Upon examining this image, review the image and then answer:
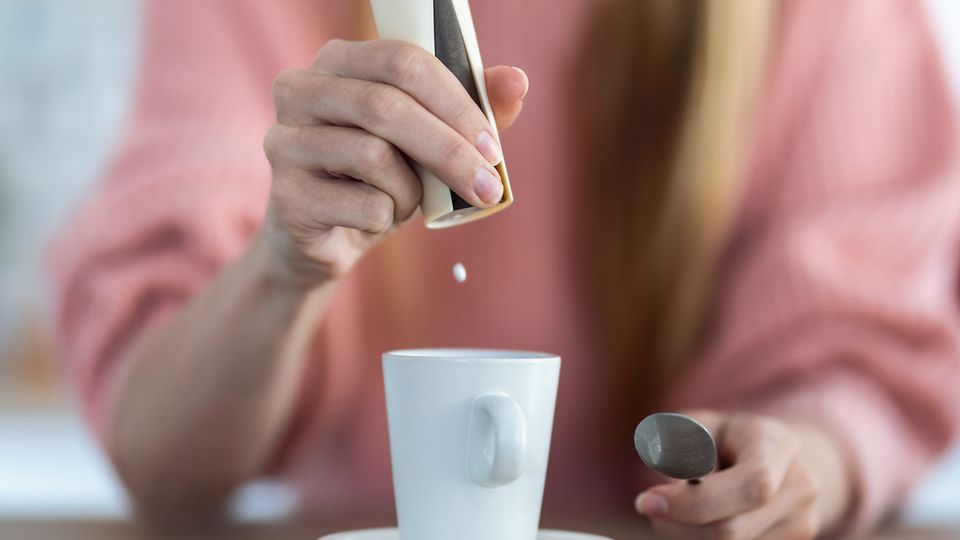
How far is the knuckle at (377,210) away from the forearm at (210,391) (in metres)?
0.23

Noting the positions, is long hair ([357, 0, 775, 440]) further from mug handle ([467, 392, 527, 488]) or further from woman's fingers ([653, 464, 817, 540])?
mug handle ([467, 392, 527, 488])

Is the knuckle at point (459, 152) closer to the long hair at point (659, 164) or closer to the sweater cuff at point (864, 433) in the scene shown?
the sweater cuff at point (864, 433)

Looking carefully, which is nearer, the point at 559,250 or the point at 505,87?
the point at 505,87

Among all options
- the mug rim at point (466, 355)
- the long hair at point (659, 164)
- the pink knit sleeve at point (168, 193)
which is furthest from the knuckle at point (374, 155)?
the long hair at point (659, 164)

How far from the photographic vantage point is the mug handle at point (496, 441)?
0.48 m

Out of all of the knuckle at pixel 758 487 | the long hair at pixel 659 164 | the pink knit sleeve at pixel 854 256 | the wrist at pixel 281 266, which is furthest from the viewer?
the long hair at pixel 659 164

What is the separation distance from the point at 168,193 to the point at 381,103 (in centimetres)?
50

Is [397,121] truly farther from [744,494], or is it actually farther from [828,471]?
[828,471]

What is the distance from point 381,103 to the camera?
0.55 meters

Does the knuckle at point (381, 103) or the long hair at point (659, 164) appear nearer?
the knuckle at point (381, 103)

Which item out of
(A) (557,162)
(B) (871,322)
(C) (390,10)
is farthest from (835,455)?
(C) (390,10)

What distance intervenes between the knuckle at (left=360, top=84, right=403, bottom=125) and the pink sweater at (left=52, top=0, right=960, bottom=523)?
474mm

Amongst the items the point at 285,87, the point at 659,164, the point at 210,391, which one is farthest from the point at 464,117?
the point at 659,164

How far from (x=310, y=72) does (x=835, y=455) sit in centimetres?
55
